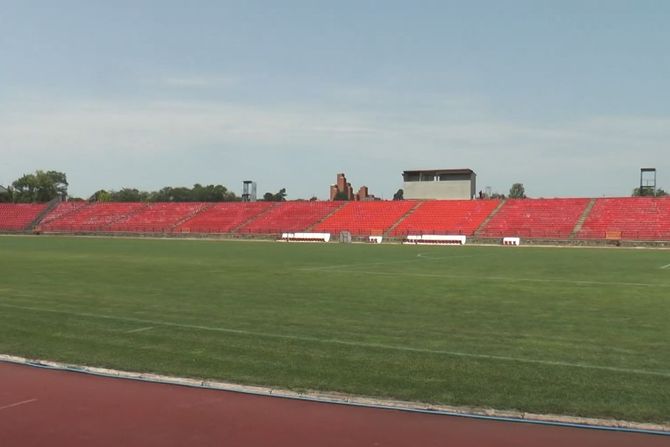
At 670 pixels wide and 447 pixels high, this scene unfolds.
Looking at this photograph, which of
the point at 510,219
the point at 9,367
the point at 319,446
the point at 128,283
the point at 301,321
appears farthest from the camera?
the point at 510,219

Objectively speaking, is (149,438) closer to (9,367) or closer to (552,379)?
(9,367)

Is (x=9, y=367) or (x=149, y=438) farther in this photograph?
(x=9, y=367)

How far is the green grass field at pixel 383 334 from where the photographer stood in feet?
21.6

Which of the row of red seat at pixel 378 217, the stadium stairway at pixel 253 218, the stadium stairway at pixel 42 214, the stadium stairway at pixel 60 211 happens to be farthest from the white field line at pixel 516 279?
the stadium stairway at pixel 42 214

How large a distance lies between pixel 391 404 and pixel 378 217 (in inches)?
2352

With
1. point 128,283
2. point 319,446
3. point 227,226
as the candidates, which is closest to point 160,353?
point 319,446

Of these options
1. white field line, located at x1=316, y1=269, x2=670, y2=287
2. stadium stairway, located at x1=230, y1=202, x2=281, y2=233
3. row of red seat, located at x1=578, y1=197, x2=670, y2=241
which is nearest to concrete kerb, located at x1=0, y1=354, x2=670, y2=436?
white field line, located at x1=316, y1=269, x2=670, y2=287

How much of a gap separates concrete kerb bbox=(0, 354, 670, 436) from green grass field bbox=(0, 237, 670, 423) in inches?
6.8

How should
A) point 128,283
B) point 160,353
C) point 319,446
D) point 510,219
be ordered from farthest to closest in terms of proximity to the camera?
point 510,219
point 128,283
point 160,353
point 319,446

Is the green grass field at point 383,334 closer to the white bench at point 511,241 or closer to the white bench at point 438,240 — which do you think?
the white bench at point 511,241

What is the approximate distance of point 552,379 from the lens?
682 cm

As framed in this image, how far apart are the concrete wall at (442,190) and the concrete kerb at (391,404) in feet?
223

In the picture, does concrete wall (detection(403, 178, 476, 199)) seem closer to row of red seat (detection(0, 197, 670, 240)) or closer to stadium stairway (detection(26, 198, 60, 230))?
row of red seat (detection(0, 197, 670, 240))

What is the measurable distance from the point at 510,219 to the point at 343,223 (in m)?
17.0
